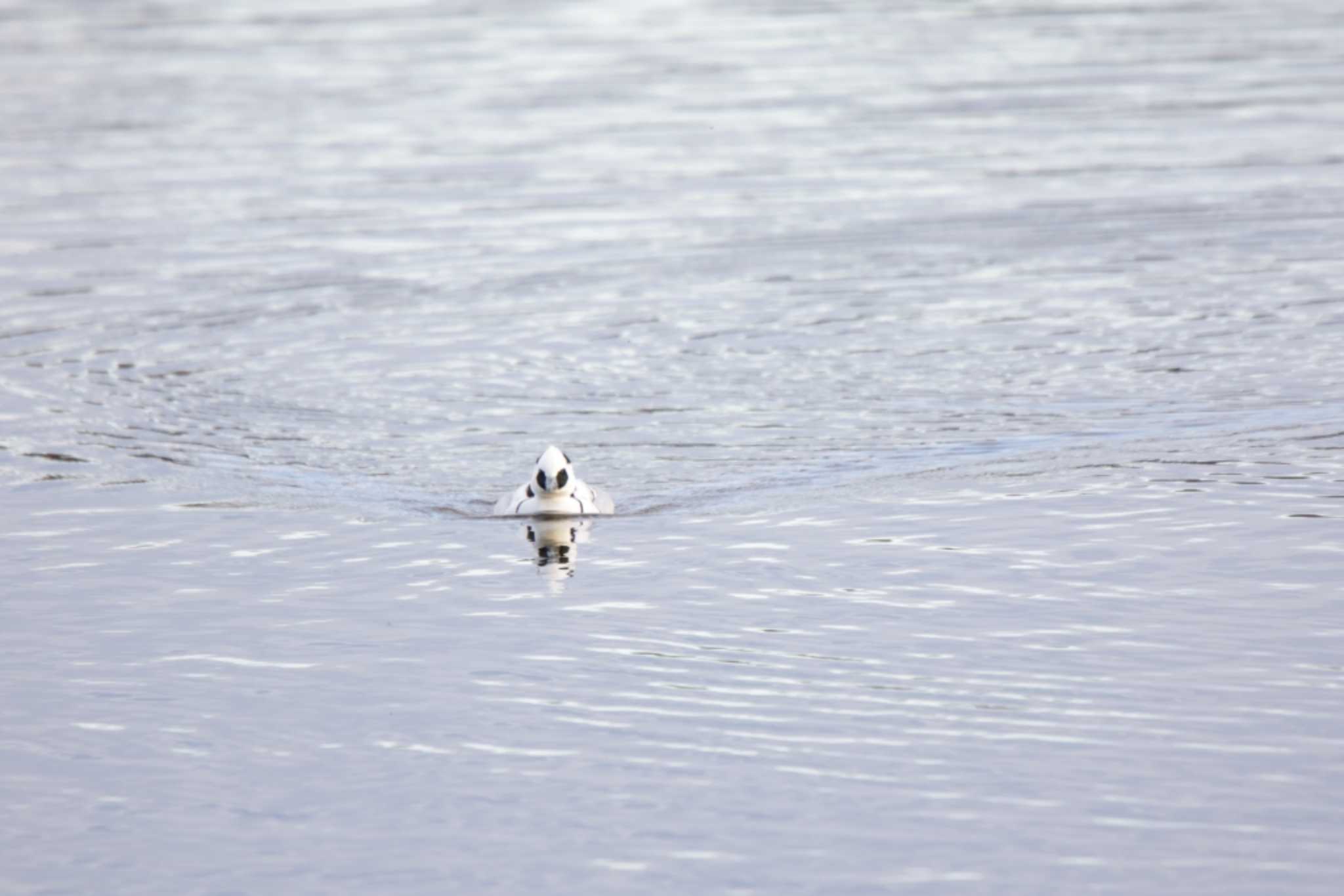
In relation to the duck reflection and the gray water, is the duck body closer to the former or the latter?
the duck reflection

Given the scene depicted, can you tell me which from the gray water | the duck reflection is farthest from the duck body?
the gray water

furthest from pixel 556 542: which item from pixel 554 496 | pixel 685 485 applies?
pixel 685 485

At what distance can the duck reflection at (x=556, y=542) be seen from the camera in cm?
1967

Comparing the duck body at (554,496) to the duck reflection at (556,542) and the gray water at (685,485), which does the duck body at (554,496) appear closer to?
the duck reflection at (556,542)

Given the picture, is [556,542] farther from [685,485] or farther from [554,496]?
[685,485]

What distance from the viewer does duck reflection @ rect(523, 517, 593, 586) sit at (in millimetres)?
19672

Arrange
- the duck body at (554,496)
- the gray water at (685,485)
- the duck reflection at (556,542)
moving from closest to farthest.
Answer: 1. the gray water at (685,485)
2. the duck reflection at (556,542)
3. the duck body at (554,496)

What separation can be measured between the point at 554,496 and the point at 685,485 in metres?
1.73

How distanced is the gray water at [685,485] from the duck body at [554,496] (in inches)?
11.1

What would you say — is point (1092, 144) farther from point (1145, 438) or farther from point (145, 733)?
point (145, 733)

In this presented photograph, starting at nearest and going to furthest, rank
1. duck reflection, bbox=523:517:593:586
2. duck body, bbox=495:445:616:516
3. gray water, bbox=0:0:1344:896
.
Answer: gray water, bbox=0:0:1344:896 → duck reflection, bbox=523:517:593:586 → duck body, bbox=495:445:616:516

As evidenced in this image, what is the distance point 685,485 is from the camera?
22000mm

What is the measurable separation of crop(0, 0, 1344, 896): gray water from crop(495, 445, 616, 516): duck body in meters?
0.28

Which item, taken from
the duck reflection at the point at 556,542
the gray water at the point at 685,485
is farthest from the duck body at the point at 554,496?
the gray water at the point at 685,485
